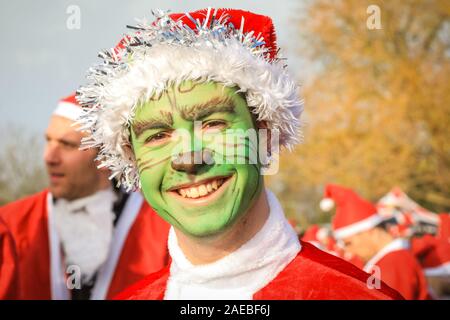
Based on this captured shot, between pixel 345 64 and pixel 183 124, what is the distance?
16095mm

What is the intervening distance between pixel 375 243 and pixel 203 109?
15.5 ft

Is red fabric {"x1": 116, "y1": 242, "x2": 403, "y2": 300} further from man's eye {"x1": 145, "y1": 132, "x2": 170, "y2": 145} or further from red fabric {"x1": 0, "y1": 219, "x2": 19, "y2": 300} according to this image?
red fabric {"x1": 0, "y1": 219, "x2": 19, "y2": 300}

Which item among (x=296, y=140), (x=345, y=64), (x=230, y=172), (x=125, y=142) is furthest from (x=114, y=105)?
(x=345, y=64)

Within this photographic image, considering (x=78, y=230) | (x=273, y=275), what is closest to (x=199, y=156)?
(x=273, y=275)

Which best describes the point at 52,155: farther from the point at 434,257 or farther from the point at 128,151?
the point at 434,257

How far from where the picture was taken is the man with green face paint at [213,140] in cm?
252

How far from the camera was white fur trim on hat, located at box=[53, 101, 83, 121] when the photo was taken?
568 centimetres

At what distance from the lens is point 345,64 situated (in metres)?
18.1

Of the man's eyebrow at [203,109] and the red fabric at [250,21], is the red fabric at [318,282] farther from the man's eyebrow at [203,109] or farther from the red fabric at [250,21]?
the red fabric at [250,21]

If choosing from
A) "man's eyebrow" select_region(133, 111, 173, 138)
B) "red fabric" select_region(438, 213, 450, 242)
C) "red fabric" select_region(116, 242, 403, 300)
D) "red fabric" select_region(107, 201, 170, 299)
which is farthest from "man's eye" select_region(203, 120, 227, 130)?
"red fabric" select_region(438, 213, 450, 242)

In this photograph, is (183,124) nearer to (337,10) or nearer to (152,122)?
(152,122)

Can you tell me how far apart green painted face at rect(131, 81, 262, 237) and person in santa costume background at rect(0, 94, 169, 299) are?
279 cm

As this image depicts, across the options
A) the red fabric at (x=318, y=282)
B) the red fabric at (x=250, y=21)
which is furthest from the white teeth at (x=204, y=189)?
the red fabric at (x=250, y=21)

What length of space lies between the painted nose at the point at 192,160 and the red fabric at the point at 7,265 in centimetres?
293
